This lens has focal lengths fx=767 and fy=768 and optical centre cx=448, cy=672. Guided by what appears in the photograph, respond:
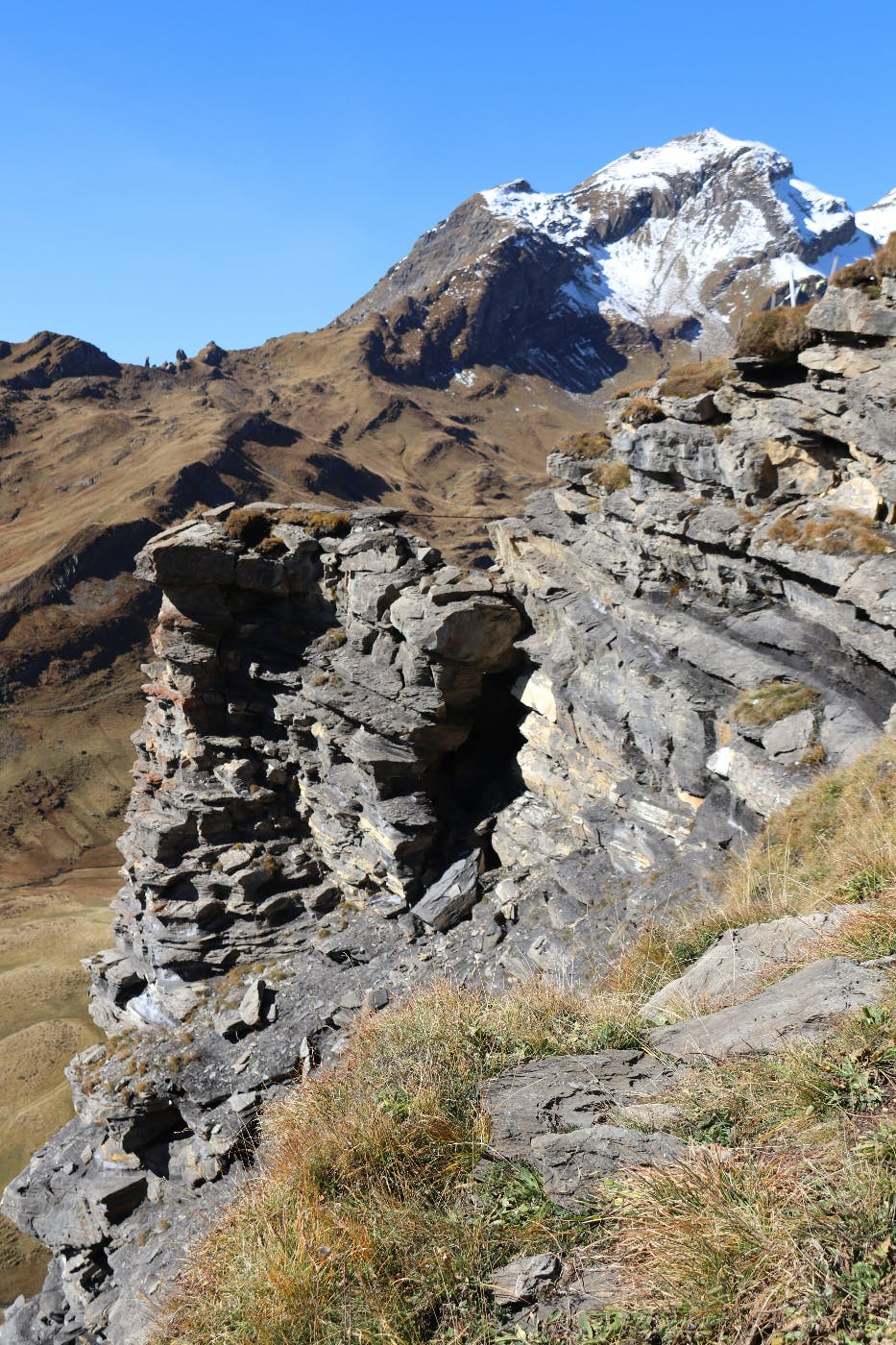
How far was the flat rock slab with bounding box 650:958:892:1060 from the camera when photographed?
5.66m

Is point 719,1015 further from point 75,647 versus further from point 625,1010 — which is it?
point 75,647

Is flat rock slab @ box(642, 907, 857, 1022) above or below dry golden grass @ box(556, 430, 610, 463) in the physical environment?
below

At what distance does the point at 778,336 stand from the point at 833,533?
18.0 ft

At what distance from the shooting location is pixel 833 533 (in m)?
16.9

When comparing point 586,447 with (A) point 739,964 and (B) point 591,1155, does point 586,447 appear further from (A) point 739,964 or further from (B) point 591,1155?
(B) point 591,1155

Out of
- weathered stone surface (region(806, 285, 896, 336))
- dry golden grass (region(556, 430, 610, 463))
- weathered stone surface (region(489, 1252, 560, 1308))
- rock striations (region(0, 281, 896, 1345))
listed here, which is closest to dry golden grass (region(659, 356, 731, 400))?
rock striations (region(0, 281, 896, 1345))

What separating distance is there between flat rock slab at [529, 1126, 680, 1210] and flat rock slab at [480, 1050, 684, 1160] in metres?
0.22

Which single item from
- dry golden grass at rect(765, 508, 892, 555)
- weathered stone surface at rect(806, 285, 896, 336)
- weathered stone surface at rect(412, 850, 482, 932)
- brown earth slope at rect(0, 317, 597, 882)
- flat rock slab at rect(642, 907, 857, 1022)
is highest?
brown earth slope at rect(0, 317, 597, 882)

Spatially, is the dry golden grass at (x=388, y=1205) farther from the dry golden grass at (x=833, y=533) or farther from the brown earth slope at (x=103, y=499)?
the brown earth slope at (x=103, y=499)

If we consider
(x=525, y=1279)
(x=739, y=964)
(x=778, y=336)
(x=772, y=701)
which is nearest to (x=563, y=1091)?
(x=525, y=1279)

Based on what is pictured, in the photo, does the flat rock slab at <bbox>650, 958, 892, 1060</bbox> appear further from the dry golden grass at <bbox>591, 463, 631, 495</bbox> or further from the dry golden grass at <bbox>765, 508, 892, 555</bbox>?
the dry golden grass at <bbox>591, 463, 631, 495</bbox>

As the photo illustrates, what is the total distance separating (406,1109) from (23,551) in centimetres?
13450

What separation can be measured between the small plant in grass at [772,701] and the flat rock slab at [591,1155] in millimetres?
13050

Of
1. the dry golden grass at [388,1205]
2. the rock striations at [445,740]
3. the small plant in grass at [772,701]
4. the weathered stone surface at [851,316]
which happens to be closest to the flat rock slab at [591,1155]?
the dry golden grass at [388,1205]
